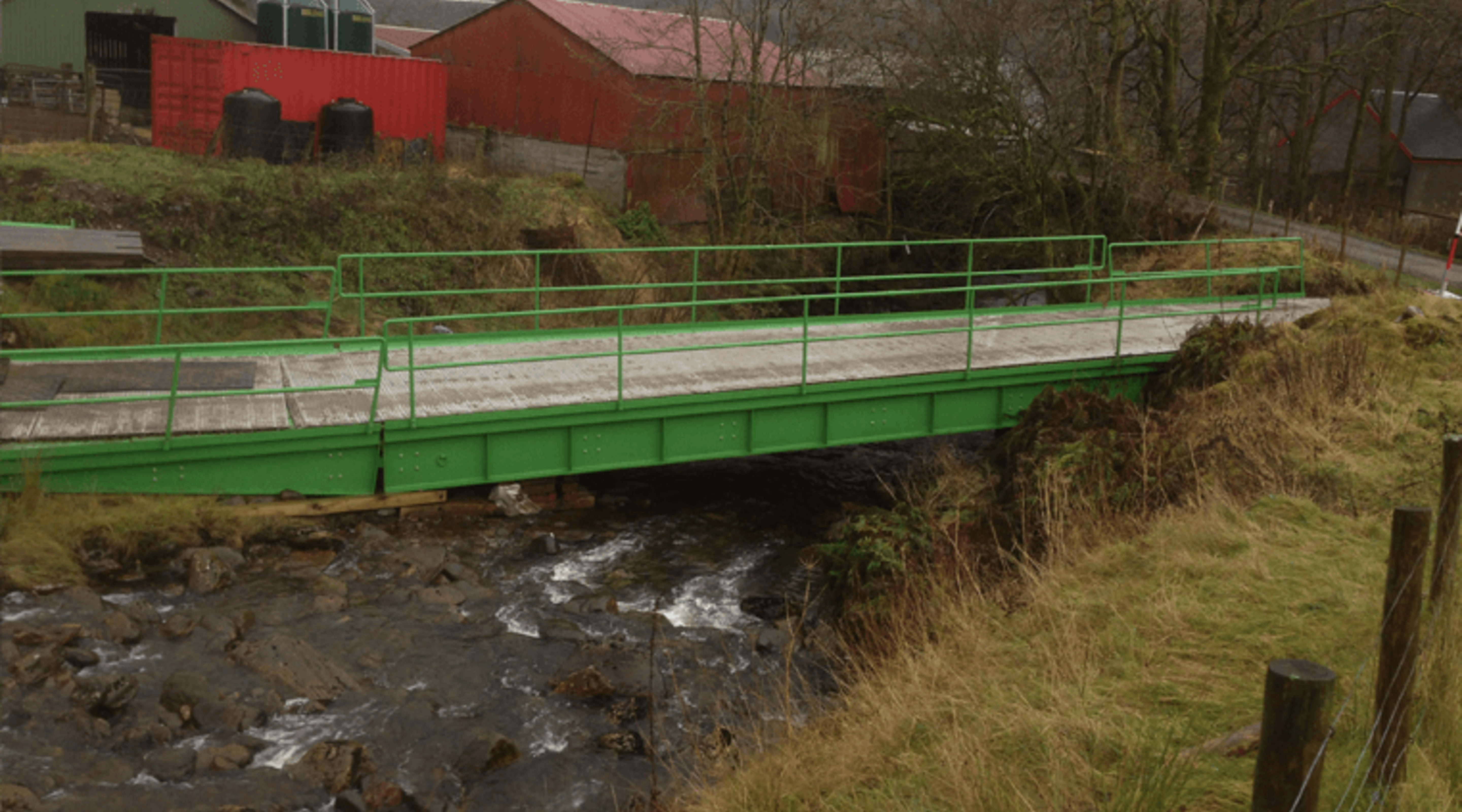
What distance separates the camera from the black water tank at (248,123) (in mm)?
23156

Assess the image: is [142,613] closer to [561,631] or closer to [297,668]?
[297,668]

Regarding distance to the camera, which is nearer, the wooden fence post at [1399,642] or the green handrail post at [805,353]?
the wooden fence post at [1399,642]

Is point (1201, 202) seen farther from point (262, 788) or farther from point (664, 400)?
point (262, 788)

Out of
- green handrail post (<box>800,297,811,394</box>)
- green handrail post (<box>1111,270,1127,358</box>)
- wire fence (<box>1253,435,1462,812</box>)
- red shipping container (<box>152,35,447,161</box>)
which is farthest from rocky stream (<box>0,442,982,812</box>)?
red shipping container (<box>152,35,447,161</box>)

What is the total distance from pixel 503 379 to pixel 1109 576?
6.66 m

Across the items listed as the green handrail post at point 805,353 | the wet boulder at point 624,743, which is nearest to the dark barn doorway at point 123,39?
the green handrail post at point 805,353

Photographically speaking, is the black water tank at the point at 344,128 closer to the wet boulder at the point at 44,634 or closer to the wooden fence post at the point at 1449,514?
the wet boulder at the point at 44,634

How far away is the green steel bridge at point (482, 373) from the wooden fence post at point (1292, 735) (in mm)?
8736

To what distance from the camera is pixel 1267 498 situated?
927 cm

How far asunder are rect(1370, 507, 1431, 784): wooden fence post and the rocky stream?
281cm

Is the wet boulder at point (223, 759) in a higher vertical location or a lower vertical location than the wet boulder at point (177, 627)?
lower

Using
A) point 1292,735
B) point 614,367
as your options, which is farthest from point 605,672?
point 1292,735

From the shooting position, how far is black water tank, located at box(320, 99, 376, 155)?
79.9 ft

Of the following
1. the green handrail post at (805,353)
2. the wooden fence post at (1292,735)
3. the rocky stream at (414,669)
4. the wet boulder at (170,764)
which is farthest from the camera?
the green handrail post at (805,353)
